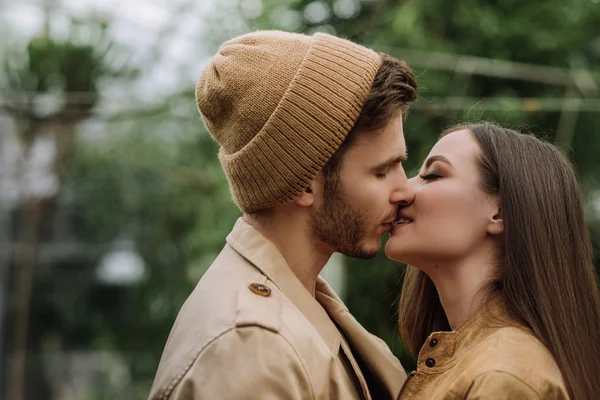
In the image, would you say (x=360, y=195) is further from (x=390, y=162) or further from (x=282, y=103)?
(x=282, y=103)

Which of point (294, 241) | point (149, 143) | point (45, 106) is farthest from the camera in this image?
point (149, 143)

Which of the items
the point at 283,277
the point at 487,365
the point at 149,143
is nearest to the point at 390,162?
the point at 283,277

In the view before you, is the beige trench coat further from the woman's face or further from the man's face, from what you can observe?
the woman's face

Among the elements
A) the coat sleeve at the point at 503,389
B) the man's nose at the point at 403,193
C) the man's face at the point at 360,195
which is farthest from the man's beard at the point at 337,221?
the coat sleeve at the point at 503,389

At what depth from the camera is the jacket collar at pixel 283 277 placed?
2.41m

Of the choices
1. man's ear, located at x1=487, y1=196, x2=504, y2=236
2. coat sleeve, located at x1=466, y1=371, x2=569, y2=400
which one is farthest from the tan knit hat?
coat sleeve, located at x1=466, y1=371, x2=569, y2=400

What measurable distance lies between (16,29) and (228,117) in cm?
776

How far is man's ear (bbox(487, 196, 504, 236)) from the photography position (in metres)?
2.49

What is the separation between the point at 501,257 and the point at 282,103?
70cm

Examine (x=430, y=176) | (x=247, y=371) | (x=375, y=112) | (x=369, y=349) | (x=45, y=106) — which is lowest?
(x=45, y=106)

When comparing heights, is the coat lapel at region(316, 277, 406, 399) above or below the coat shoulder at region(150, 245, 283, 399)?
below

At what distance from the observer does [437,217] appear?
254 centimetres

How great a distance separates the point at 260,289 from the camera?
2301 mm

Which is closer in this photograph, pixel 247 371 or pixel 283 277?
pixel 247 371
